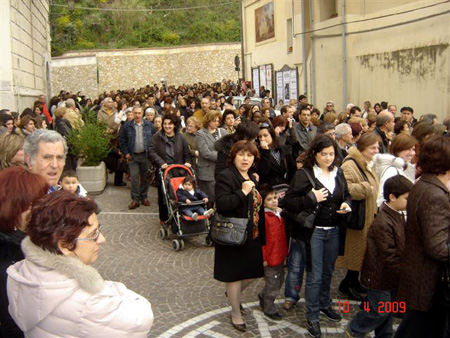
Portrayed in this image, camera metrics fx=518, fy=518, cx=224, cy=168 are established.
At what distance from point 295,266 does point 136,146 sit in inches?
221

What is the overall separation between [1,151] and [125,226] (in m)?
4.57

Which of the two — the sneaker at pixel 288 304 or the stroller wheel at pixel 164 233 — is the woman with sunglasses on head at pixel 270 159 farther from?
the stroller wheel at pixel 164 233

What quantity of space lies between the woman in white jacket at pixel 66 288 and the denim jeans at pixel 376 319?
2652mm

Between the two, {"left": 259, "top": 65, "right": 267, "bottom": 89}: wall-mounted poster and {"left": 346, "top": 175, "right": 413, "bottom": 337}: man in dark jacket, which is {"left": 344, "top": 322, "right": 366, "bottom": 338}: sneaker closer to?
{"left": 346, "top": 175, "right": 413, "bottom": 337}: man in dark jacket

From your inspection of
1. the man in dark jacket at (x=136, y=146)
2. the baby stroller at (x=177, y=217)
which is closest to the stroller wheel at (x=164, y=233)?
the baby stroller at (x=177, y=217)

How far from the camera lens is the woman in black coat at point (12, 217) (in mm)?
2904

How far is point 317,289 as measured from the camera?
4992 millimetres

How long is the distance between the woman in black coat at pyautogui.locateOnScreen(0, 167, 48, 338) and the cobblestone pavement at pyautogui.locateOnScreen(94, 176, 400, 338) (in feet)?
8.24

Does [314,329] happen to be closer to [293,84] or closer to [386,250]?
[386,250]

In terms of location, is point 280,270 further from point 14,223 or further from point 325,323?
point 14,223

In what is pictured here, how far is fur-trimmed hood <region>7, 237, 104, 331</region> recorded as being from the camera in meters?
2.31

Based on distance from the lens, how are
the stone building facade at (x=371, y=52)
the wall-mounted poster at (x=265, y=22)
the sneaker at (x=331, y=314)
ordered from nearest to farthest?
the sneaker at (x=331, y=314)
the stone building facade at (x=371, y=52)
the wall-mounted poster at (x=265, y=22)

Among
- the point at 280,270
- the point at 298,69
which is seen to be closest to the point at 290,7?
the point at 298,69

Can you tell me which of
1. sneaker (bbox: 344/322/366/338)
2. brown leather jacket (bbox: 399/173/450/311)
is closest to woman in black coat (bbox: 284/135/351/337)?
sneaker (bbox: 344/322/366/338)
